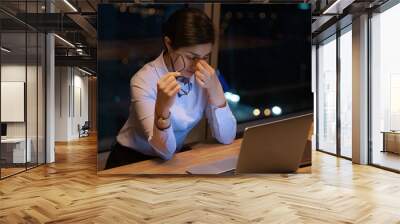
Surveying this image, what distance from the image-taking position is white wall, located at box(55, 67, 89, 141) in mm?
17825

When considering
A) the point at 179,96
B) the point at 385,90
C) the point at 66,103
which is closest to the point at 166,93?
the point at 179,96

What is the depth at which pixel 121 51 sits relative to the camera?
740 cm

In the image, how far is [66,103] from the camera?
1795 cm

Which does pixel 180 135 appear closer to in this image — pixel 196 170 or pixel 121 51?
pixel 196 170

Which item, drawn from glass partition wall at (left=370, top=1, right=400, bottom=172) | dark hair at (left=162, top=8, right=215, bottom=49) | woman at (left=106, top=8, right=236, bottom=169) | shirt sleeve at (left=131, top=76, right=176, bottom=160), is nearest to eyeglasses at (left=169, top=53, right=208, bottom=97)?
woman at (left=106, top=8, right=236, bottom=169)

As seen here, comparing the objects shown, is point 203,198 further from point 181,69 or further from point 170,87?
point 181,69

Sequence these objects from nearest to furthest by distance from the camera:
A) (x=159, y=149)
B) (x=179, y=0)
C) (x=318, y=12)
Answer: (x=159, y=149), (x=318, y=12), (x=179, y=0)

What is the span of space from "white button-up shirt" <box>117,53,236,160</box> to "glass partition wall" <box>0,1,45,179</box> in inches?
92.7

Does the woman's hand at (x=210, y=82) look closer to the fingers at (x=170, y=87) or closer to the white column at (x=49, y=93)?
the fingers at (x=170, y=87)

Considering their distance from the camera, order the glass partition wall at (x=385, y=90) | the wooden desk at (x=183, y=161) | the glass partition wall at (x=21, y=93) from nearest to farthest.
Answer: the wooden desk at (x=183, y=161) < the glass partition wall at (x=21, y=93) < the glass partition wall at (x=385, y=90)

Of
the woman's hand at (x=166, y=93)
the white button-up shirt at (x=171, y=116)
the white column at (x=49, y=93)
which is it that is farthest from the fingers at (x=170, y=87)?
the white column at (x=49, y=93)

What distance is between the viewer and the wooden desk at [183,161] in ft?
24.1

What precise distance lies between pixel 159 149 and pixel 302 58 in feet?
9.90

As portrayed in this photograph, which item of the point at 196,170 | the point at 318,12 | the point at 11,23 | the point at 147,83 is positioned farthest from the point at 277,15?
the point at 11,23
